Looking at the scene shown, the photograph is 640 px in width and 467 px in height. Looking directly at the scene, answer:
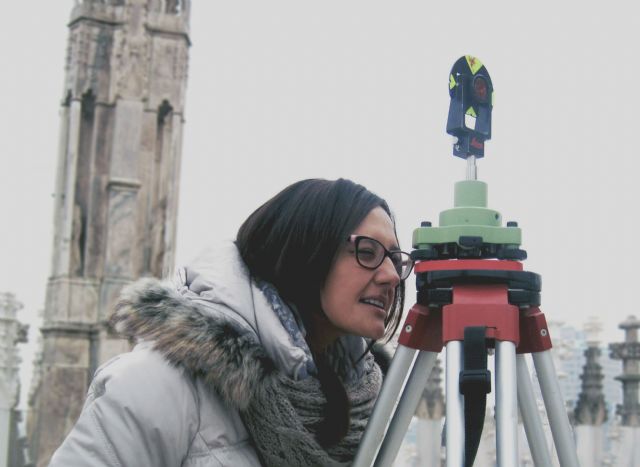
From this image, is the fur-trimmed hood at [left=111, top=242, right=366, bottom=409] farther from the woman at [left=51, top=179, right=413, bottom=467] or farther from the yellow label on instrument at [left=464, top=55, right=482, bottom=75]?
the yellow label on instrument at [left=464, top=55, right=482, bottom=75]

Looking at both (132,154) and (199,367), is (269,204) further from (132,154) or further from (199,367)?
(132,154)

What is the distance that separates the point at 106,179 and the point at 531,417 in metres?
5.66

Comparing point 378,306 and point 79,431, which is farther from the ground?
point 378,306

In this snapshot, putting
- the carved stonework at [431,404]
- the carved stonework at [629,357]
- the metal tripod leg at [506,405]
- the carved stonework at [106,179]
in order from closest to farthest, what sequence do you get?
the metal tripod leg at [506,405] → the carved stonework at [106,179] → the carved stonework at [431,404] → the carved stonework at [629,357]

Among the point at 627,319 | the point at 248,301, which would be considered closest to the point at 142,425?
the point at 248,301

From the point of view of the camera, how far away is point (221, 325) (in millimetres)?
1496

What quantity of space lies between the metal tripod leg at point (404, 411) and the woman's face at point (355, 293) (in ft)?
0.31

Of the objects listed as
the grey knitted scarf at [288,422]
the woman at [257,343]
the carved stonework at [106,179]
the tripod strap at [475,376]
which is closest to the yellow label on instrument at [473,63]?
the woman at [257,343]

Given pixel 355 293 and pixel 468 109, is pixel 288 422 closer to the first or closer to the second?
pixel 355 293

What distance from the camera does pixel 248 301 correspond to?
155 centimetres

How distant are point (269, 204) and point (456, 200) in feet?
0.96

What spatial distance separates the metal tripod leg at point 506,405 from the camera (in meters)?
1.41

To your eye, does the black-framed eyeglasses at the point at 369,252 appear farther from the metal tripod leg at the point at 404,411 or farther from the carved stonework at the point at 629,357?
the carved stonework at the point at 629,357

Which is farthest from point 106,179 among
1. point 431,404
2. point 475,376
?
point 475,376
